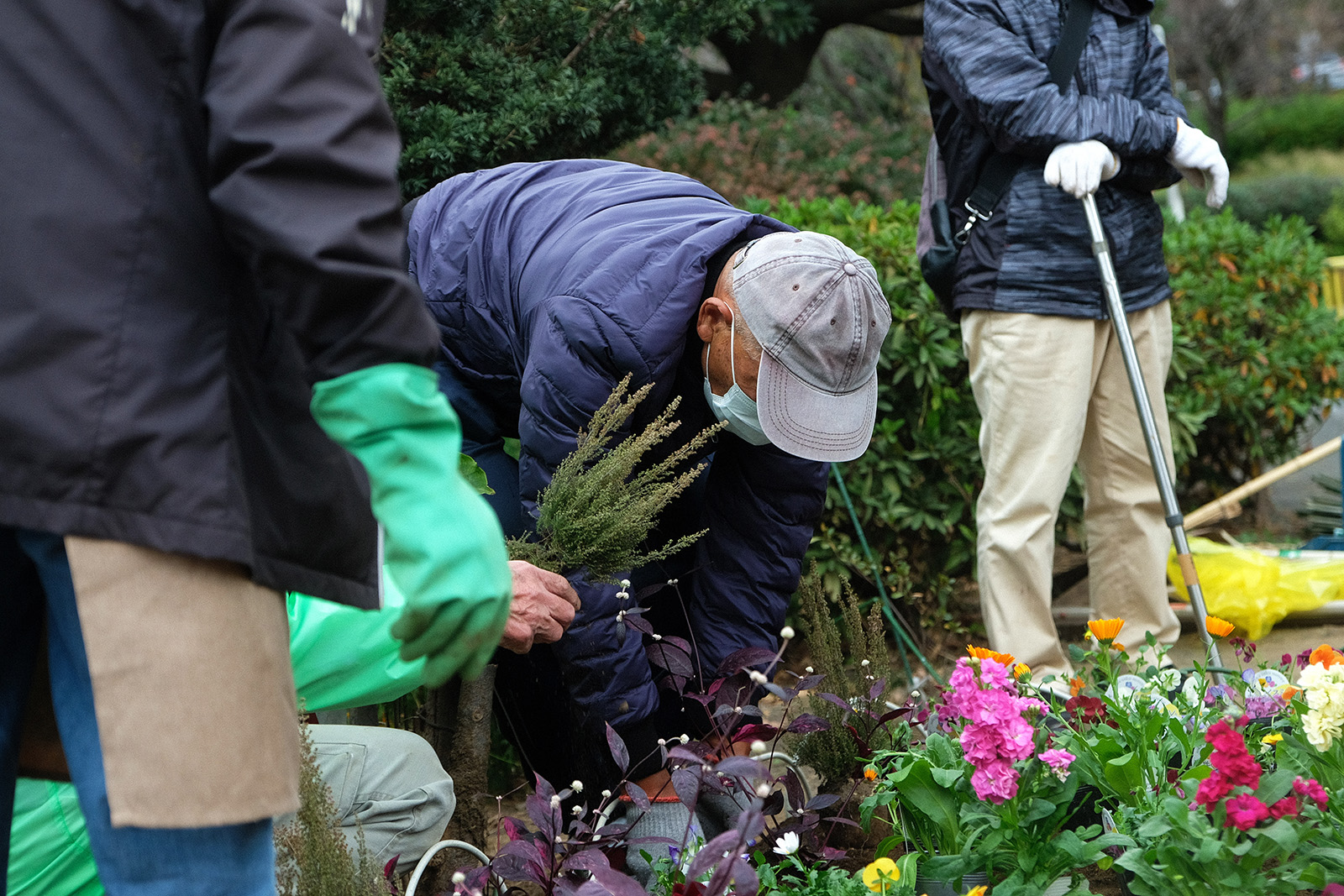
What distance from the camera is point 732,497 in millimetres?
2803

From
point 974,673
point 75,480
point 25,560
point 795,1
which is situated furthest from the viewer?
point 795,1

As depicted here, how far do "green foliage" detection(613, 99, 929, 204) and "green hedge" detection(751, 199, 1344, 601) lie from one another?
3.12ft

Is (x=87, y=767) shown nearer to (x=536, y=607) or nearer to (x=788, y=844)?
(x=536, y=607)

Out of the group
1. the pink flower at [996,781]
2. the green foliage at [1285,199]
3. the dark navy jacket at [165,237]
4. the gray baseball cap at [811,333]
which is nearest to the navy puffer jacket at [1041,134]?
the gray baseball cap at [811,333]

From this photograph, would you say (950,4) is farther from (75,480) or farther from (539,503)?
(75,480)

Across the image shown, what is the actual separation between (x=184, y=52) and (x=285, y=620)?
0.58 m

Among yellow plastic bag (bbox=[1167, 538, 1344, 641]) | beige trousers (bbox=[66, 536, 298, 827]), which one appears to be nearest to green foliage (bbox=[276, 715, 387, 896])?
beige trousers (bbox=[66, 536, 298, 827])

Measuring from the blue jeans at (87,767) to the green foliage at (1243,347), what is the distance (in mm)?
4325

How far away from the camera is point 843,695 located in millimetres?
2582

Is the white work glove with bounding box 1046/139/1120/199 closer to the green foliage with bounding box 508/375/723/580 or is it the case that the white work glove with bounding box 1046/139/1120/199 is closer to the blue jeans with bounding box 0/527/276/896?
the green foliage with bounding box 508/375/723/580

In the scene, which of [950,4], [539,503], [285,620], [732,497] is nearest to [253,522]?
[285,620]

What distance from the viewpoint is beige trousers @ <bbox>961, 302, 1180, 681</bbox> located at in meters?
3.43

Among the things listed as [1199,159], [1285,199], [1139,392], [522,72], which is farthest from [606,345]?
[1285,199]

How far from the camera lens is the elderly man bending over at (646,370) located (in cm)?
234
